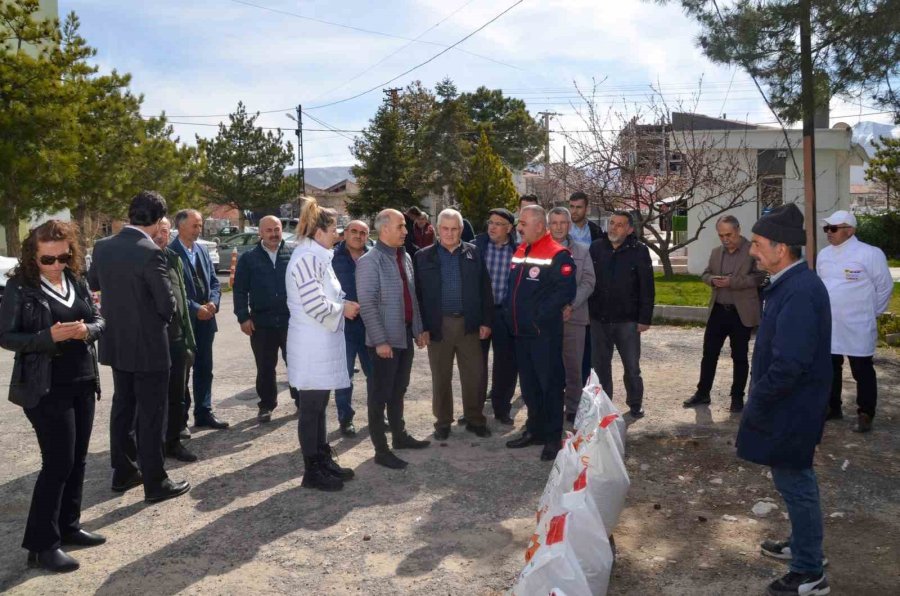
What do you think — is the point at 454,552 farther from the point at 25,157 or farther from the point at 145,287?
the point at 25,157

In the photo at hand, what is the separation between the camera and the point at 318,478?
5531 mm

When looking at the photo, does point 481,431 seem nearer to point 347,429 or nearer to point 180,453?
point 347,429

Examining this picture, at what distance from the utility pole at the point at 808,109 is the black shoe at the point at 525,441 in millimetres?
3319

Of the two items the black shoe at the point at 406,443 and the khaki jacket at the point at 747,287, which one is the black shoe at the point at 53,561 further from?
the khaki jacket at the point at 747,287

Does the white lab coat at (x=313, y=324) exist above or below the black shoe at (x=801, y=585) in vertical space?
above

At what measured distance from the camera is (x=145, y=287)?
5.01 meters

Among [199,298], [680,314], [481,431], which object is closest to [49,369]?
[199,298]

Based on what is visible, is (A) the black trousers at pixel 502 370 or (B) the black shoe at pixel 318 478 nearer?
(B) the black shoe at pixel 318 478

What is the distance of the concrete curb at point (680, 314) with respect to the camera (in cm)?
1287

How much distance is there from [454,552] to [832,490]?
272 centimetres

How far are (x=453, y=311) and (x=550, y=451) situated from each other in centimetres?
141

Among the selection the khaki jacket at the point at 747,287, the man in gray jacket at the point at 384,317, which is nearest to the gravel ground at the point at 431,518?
the man in gray jacket at the point at 384,317

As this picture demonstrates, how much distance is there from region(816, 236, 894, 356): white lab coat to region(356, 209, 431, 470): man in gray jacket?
363 centimetres

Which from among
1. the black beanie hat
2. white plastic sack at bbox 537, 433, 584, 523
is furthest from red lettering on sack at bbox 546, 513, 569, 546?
the black beanie hat
